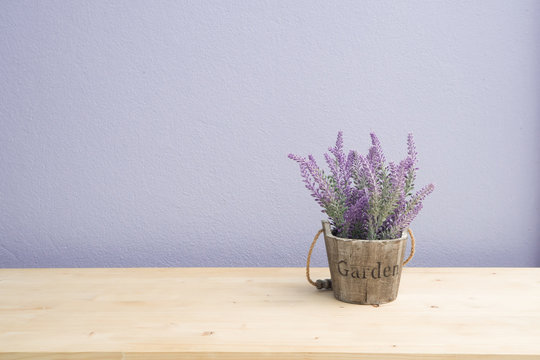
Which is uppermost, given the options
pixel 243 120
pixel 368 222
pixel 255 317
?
pixel 243 120

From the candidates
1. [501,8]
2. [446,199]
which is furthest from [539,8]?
[446,199]

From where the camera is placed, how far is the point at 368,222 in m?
0.82

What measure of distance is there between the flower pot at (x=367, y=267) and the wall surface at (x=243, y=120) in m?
0.34

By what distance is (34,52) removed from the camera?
113cm

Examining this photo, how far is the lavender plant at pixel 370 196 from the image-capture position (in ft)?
2.64

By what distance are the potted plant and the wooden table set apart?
40 millimetres

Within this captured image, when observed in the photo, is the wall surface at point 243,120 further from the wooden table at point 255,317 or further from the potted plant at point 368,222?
the potted plant at point 368,222

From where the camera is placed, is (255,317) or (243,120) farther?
(243,120)

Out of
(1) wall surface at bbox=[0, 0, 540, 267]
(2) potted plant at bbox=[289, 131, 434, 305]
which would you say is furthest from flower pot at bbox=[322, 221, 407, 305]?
(1) wall surface at bbox=[0, 0, 540, 267]

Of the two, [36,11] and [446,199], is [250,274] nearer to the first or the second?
[446,199]

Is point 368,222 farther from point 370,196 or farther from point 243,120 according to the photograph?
point 243,120

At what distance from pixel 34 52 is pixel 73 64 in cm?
10

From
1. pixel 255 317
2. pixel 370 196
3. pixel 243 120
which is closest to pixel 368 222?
pixel 370 196

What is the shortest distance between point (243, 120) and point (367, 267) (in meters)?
0.53
